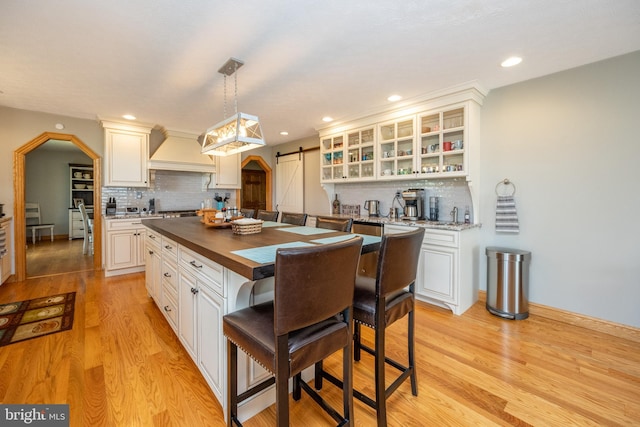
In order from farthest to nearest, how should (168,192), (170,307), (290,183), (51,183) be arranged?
1. (51,183)
2. (290,183)
3. (168,192)
4. (170,307)

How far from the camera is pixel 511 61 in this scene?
2.46 m

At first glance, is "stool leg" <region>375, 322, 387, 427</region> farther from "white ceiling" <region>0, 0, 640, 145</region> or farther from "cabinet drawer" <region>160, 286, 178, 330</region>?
"white ceiling" <region>0, 0, 640, 145</region>

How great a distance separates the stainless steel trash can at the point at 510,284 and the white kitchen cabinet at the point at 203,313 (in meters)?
2.66

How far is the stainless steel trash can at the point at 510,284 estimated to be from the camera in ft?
9.02

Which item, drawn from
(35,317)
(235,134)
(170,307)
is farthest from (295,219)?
(35,317)

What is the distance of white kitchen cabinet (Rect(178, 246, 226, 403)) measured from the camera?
1.49 m

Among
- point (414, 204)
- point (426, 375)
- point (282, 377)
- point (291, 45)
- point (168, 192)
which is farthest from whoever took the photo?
point (168, 192)

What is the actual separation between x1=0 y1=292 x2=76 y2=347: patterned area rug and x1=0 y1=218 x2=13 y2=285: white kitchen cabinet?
95cm

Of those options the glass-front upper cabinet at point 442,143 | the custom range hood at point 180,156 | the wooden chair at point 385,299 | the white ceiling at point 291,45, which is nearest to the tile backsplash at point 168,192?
the custom range hood at point 180,156

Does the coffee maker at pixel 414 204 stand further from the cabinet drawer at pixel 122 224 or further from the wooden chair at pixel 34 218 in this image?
the wooden chair at pixel 34 218

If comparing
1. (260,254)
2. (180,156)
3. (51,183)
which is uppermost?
(180,156)

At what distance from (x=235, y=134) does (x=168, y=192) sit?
11.1 ft

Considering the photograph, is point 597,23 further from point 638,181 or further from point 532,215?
point 532,215

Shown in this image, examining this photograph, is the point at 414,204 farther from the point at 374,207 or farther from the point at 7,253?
the point at 7,253
